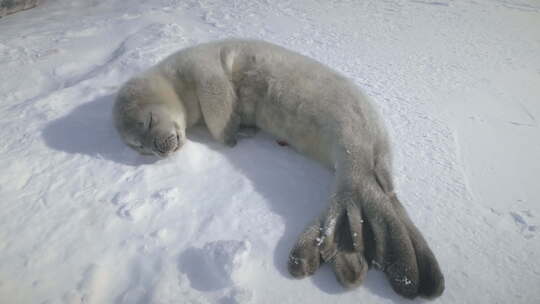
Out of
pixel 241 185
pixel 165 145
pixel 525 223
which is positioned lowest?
pixel 241 185

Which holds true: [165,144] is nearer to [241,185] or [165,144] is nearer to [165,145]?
[165,145]

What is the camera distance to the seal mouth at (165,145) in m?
2.50

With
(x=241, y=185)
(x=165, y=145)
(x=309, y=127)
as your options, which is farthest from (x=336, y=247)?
(x=165, y=145)

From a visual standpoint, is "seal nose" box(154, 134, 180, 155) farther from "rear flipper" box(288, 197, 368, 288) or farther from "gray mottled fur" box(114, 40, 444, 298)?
"rear flipper" box(288, 197, 368, 288)

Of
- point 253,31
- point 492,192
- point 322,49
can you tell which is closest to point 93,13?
point 253,31

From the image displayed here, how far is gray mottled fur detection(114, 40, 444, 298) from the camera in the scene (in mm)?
1889

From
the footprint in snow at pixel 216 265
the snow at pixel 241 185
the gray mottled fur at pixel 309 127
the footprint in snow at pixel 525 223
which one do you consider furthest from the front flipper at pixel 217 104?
the footprint in snow at pixel 525 223

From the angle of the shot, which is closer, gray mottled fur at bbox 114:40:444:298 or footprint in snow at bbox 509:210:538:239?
gray mottled fur at bbox 114:40:444:298

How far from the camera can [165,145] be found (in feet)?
8.21

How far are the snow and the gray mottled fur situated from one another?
12 centimetres

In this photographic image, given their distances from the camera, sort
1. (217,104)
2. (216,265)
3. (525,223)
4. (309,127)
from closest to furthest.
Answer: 1. (216,265)
2. (525,223)
3. (309,127)
4. (217,104)

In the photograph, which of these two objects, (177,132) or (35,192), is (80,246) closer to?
(35,192)

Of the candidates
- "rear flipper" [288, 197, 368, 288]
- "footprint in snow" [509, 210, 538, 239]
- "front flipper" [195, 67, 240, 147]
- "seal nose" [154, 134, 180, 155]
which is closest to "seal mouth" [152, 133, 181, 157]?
"seal nose" [154, 134, 180, 155]

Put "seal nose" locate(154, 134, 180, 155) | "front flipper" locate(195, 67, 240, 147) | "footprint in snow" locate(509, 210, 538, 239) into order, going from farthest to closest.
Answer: "front flipper" locate(195, 67, 240, 147) → "seal nose" locate(154, 134, 180, 155) → "footprint in snow" locate(509, 210, 538, 239)
